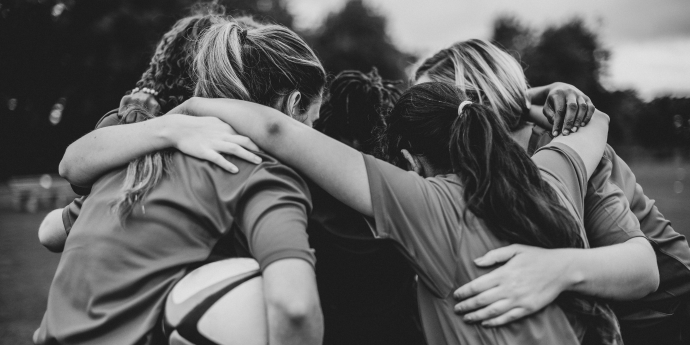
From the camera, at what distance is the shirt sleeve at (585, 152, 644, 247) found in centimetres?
213

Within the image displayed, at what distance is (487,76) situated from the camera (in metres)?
2.85

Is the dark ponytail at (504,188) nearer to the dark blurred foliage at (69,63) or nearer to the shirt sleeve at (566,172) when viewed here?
the shirt sleeve at (566,172)

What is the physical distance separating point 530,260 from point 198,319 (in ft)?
4.13

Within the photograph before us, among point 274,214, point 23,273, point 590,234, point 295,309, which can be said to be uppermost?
point 590,234

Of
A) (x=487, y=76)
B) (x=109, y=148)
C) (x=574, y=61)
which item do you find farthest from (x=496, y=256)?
(x=574, y=61)

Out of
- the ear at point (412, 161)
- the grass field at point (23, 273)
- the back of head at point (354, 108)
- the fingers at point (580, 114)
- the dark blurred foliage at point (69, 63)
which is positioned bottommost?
the grass field at point (23, 273)

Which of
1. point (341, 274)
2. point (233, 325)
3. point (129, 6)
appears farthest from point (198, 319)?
point (129, 6)

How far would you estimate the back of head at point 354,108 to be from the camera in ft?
10.9

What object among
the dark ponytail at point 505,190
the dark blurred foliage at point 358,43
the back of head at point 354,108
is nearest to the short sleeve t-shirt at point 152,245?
the dark ponytail at point 505,190

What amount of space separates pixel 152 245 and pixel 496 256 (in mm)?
1297

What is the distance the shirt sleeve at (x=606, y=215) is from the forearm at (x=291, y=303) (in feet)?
4.74

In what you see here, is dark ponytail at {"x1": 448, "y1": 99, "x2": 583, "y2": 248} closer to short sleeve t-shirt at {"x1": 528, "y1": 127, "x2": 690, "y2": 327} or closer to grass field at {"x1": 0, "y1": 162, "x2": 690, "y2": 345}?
short sleeve t-shirt at {"x1": 528, "y1": 127, "x2": 690, "y2": 327}

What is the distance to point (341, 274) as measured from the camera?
6.61ft

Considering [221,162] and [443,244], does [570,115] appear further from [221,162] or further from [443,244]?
[221,162]
